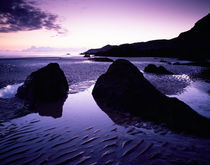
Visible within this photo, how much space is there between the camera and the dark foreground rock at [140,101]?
414 cm

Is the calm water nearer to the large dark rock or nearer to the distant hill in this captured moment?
the large dark rock

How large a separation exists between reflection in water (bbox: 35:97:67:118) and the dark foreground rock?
177 centimetres

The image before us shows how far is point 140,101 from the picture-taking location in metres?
5.52

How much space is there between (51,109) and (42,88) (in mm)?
1983

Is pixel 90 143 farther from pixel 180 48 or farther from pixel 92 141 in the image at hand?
pixel 180 48

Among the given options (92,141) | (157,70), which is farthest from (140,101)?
(157,70)

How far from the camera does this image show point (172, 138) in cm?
357

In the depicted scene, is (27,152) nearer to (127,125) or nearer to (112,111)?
→ (127,125)

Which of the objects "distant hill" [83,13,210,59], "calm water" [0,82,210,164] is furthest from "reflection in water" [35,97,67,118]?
"distant hill" [83,13,210,59]

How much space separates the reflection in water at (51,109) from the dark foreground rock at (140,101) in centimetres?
177

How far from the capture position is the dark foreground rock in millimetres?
4141

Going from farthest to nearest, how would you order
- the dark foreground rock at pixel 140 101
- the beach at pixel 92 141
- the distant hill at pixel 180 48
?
the distant hill at pixel 180 48 → the dark foreground rock at pixel 140 101 → the beach at pixel 92 141

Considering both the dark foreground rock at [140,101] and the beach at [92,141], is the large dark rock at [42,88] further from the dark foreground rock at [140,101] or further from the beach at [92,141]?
the dark foreground rock at [140,101]

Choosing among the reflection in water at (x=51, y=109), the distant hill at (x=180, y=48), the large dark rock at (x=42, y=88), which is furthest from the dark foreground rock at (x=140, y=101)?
the distant hill at (x=180, y=48)
